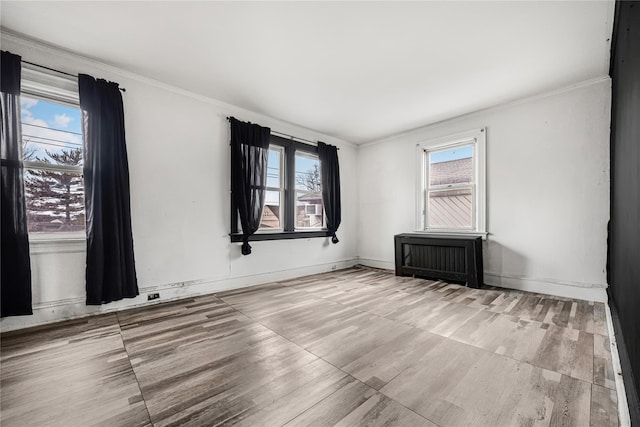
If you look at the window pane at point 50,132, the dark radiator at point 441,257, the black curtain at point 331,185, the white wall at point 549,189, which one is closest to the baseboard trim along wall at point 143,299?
the black curtain at point 331,185

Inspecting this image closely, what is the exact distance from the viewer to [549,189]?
3.39 metres

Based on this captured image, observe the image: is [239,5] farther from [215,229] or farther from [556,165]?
[556,165]

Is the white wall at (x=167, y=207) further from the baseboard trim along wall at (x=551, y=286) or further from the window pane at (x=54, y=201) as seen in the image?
the baseboard trim along wall at (x=551, y=286)

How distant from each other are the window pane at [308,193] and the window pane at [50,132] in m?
2.95

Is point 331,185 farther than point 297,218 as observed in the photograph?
Yes

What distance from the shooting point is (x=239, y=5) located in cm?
202

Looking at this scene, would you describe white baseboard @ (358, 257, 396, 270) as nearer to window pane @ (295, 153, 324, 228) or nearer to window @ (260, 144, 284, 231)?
window pane @ (295, 153, 324, 228)

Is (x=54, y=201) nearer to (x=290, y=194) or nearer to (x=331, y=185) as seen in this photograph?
(x=290, y=194)

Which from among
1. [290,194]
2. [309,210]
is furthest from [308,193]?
[290,194]

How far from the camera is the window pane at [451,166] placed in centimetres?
423

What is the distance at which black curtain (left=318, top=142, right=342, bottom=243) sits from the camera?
5.01m

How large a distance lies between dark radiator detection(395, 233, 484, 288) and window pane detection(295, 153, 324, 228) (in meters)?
1.60

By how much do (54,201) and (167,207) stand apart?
100cm

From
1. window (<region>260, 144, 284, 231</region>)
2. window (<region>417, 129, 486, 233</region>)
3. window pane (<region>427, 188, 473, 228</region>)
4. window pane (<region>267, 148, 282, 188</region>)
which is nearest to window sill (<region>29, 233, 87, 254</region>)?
window (<region>260, 144, 284, 231</region>)
